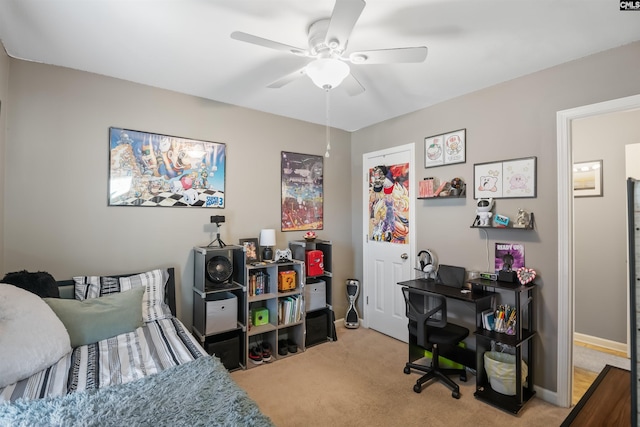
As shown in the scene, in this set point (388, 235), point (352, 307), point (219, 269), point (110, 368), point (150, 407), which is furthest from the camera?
point (352, 307)

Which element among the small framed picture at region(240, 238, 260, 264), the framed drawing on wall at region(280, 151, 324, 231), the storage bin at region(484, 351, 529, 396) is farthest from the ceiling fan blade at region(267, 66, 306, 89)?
the storage bin at region(484, 351, 529, 396)

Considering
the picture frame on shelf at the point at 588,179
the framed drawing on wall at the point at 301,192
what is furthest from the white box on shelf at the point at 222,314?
the picture frame on shelf at the point at 588,179

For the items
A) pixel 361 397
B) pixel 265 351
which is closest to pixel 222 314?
pixel 265 351

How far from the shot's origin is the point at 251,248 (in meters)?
3.25

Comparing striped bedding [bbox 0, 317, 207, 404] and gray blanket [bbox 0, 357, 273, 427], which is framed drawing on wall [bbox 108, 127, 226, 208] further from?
gray blanket [bbox 0, 357, 273, 427]

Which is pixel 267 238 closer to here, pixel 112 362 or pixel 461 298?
pixel 112 362

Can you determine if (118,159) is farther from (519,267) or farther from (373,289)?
(519,267)

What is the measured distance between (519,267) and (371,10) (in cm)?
227

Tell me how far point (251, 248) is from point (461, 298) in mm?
2065

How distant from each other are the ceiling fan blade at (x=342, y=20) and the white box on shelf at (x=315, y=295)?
2450 mm

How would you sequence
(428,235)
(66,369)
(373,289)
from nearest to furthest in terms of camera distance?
(66,369), (428,235), (373,289)

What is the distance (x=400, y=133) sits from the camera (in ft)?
11.7

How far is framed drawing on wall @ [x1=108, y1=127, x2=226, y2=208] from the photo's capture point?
262 cm

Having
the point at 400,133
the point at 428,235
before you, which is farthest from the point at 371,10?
the point at 428,235
